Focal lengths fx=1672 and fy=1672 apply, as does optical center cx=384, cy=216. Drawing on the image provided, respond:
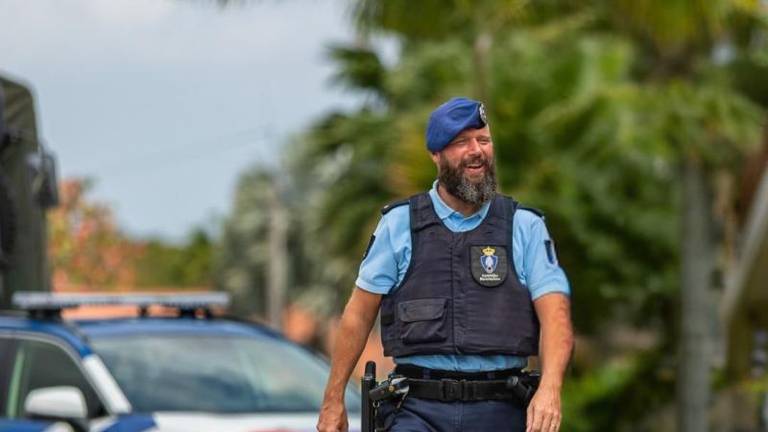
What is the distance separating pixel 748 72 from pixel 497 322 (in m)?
17.1

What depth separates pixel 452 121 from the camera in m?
4.87

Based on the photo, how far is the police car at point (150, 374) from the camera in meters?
6.85

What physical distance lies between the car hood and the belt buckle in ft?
6.26

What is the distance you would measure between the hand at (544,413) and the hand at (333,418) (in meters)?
0.57

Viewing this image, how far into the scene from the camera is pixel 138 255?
124 ft

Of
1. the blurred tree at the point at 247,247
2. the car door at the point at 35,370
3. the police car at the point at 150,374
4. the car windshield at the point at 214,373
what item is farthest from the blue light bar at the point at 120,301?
the blurred tree at the point at 247,247

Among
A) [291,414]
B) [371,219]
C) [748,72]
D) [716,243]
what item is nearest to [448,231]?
[291,414]

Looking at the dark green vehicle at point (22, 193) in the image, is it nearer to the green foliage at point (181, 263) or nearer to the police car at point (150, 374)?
the police car at point (150, 374)

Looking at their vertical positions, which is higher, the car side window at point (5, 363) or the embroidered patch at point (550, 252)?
the embroidered patch at point (550, 252)

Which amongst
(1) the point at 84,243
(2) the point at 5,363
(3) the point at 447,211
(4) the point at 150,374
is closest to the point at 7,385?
(2) the point at 5,363

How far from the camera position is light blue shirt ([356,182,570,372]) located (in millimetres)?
4852

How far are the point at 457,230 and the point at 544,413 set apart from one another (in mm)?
640

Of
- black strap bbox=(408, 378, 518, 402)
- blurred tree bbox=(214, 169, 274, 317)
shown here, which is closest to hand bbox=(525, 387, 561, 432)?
black strap bbox=(408, 378, 518, 402)

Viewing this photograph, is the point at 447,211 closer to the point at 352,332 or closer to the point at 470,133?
the point at 470,133
